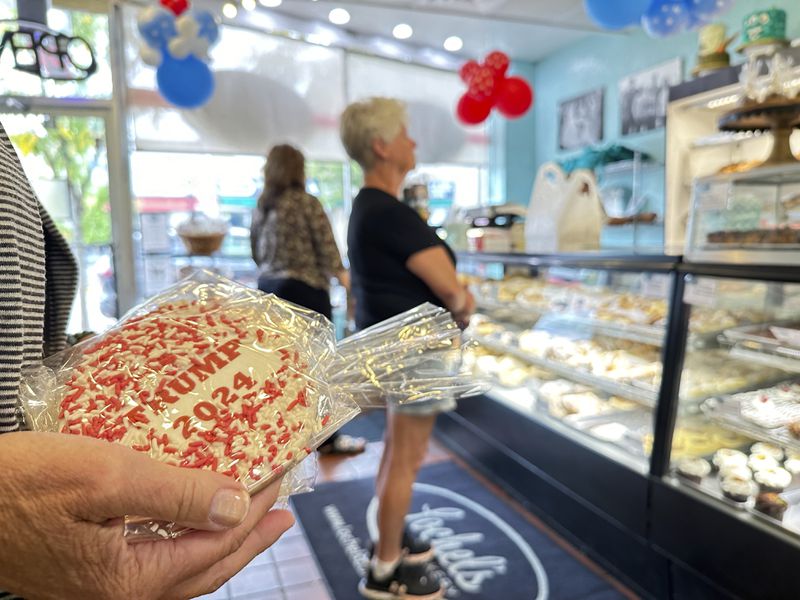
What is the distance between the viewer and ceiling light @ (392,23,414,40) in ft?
19.0

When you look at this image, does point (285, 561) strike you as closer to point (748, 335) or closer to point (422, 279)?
point (422, 279)

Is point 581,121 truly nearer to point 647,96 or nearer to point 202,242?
point 647,96

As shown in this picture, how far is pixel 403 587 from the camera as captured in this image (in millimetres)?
2213

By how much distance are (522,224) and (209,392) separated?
10.2ft

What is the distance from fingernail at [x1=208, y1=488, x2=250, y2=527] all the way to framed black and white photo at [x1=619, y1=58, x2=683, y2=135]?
5345 millimetres

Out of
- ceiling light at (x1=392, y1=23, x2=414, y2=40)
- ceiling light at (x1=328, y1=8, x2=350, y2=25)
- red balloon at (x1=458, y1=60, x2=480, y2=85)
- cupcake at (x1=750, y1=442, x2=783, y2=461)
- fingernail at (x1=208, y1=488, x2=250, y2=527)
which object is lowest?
cupcake at (x1=750, y1=442, x2=783, y2=461)

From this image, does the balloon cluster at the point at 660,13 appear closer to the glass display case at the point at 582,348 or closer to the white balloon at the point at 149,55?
the glass display case at the point at 582,348

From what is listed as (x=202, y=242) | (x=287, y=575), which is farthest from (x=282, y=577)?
(x=202, y=242)

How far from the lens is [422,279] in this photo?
2.04m

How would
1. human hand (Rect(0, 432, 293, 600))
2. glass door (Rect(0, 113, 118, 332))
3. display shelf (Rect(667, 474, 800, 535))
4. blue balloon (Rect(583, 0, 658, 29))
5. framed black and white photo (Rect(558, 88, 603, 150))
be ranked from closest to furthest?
human hand (Rect(0, 432, 293, 600)) < display shelf (Rect(667, 474, 800, 535)) < blue balloon (Rect(583, 0, 658, 29)) < glass door (Rect(0, 113, 118, 332)) < framed black and white photo (Rect(558, 88, 603, 150))

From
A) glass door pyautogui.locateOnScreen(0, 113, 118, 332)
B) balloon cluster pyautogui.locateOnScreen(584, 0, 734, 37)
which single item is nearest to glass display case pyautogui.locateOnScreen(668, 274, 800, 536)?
balloon cluster pyautogui.locateOnScreen(584, 0, 734, 37)

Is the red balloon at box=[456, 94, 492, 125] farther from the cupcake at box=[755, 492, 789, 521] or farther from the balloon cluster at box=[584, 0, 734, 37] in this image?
the cupcake at box=[755, 492, 789, 521]

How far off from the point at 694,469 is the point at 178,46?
3981 millimetres

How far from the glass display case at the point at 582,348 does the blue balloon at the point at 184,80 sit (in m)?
2.66
